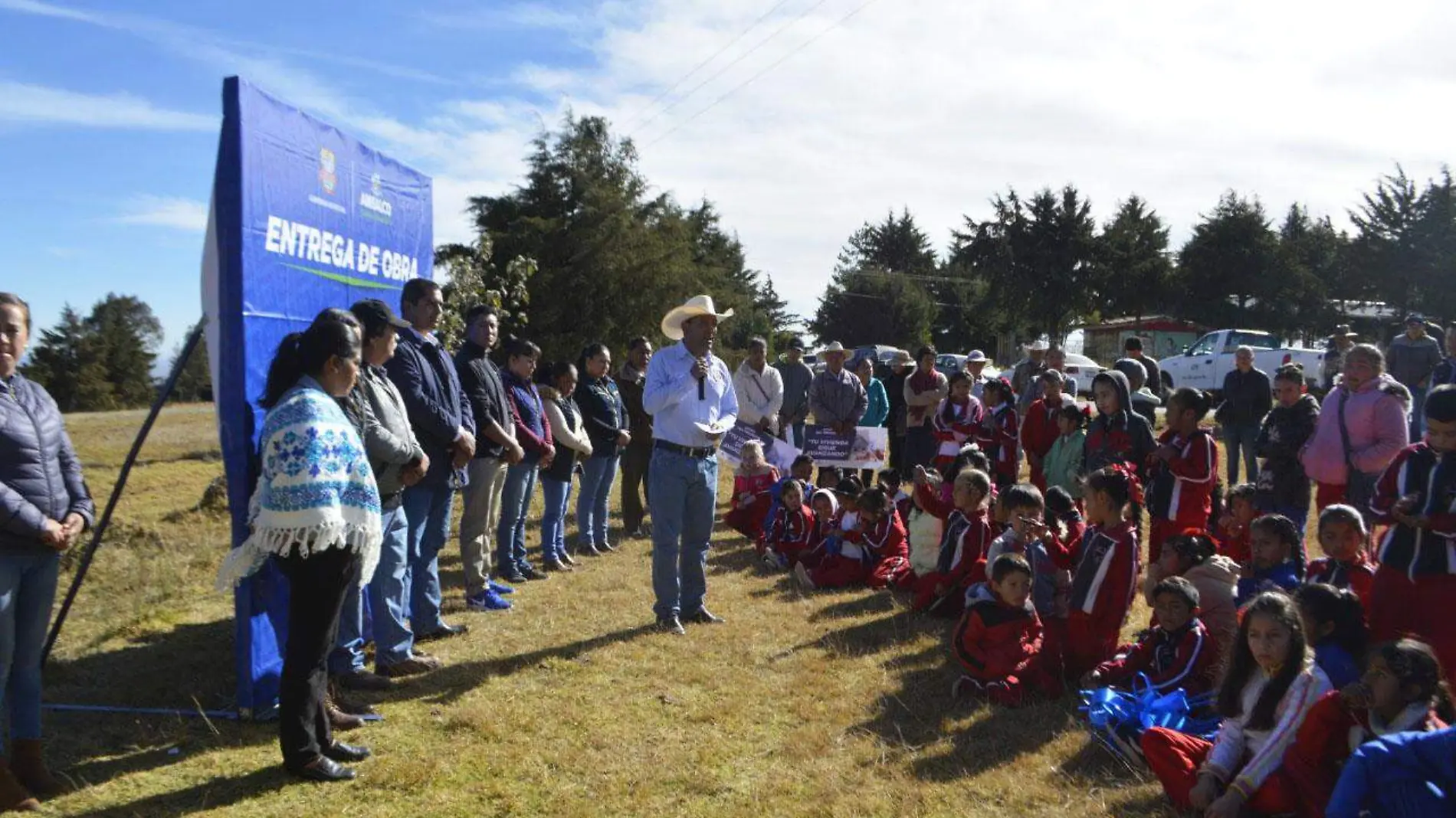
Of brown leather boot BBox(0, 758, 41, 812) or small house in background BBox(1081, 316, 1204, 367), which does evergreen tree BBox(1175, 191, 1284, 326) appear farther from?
brown leather boot BBox(0, 758, 41, 812)

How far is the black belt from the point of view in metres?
6.39

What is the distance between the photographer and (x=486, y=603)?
7129mm

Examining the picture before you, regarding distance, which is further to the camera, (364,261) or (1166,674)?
(364,261)

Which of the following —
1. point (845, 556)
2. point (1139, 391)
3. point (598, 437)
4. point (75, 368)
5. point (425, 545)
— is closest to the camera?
point (425, 545)

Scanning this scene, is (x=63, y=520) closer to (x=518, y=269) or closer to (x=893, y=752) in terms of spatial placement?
(x=893, y=752)

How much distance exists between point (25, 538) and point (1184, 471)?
636 centimetres

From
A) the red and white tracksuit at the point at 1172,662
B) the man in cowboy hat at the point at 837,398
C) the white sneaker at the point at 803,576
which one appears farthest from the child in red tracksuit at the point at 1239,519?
the man in cowboy hat at the point at 837,398

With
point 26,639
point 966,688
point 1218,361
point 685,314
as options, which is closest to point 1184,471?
point 966,688

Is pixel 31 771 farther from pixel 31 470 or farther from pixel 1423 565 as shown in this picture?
pixel 1423 565

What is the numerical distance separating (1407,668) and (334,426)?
13.1 ft

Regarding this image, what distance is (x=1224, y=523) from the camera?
6.85 metres

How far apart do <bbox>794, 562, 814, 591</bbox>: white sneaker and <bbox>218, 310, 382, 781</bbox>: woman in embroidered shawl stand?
4453 millimetres

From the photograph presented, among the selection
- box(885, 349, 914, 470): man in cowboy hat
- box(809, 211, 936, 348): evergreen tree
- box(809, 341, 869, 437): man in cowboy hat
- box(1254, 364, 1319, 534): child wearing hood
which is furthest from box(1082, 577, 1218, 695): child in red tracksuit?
box(809, 211, 936, 348): evergreen tree

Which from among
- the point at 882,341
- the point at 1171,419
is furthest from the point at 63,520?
the point at 882,341
